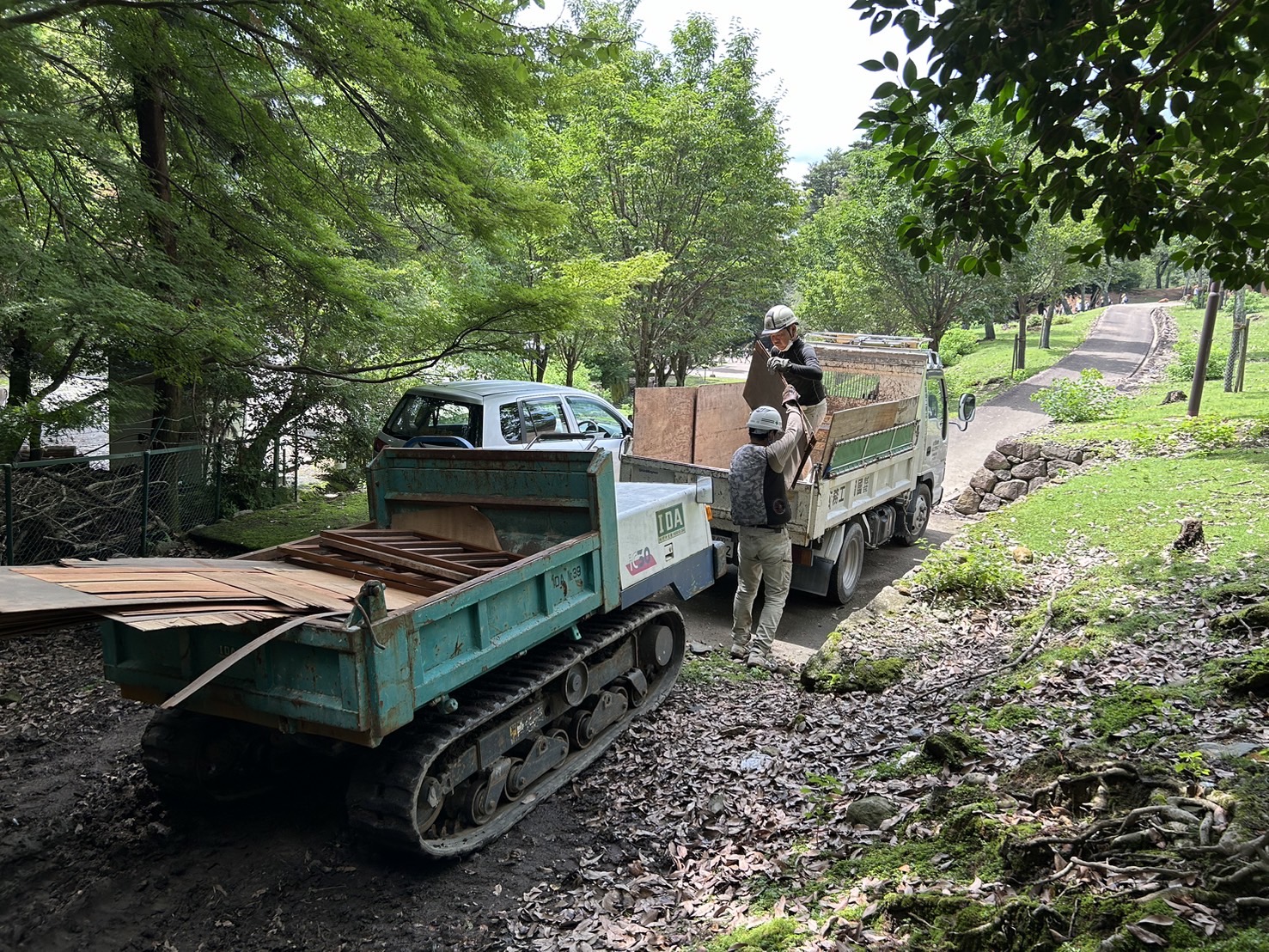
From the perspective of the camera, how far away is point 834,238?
2508 cm

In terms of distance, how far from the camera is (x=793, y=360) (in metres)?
7.97

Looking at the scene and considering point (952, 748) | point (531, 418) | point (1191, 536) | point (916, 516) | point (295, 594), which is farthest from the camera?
point (916, 516)

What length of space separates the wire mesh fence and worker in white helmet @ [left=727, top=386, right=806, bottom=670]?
580cm

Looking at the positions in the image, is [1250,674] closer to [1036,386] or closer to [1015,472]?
[1015,472]

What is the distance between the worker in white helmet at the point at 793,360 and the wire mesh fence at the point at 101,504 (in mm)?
6154

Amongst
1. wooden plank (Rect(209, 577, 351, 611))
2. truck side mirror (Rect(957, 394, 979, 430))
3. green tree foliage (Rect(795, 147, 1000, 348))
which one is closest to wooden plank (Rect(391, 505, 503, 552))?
wooden plank (Rect(209, 577, 351, 611))

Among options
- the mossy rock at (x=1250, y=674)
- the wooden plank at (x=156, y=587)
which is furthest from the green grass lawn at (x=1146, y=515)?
the wooden plank at (x=156, y=587)

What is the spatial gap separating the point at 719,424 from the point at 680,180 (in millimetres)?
9501

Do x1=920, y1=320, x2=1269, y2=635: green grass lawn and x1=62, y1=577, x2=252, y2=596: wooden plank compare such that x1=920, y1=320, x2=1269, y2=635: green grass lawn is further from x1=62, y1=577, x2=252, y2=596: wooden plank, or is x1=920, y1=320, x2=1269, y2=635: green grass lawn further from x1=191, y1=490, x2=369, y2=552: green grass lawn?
x1=191, y1=490, x2=369, y2=552: green grass lawn

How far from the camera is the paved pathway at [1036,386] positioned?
17.8m

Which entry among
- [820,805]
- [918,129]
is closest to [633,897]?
[820,805]

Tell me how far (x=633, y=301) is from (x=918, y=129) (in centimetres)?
1480

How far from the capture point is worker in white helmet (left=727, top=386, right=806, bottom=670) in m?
7.03

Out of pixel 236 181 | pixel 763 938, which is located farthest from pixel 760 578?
pixel 236 181
